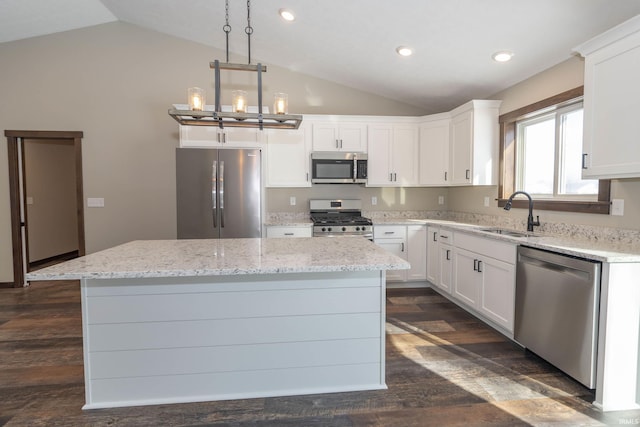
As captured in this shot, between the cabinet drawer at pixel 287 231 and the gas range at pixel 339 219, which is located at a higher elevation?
the gas range at pixel 339 219

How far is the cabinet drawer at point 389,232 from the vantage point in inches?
161

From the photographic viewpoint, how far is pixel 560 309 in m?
2.14

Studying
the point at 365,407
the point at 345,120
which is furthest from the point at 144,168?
the point at 365,407

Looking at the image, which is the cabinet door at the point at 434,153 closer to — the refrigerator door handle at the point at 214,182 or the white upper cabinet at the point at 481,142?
the white upper cabinet at the point at 481,142

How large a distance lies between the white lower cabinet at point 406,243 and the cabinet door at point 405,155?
2.18 ft

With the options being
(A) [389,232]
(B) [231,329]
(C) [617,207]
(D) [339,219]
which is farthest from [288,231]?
(C) [617,207]

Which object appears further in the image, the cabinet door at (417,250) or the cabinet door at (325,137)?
the cabinet door at (325,137)

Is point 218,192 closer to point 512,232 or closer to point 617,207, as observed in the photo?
point 512,232

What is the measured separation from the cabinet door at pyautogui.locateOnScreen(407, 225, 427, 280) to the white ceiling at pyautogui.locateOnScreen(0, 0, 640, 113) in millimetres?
1741

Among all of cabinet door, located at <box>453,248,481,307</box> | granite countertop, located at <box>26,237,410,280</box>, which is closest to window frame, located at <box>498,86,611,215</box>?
cabinet door, located at <box>453,248,481,307</box>

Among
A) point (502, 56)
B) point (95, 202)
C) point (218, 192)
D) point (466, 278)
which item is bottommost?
point (466, 278)

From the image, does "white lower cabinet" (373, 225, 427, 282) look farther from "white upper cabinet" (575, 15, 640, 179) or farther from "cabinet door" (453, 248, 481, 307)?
"white upper cabinet" (575, 15, 640, 179)

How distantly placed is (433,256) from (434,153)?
132cm

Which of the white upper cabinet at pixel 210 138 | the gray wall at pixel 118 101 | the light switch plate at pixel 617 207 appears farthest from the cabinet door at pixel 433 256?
the white upper cabinet at pixel 210 138
